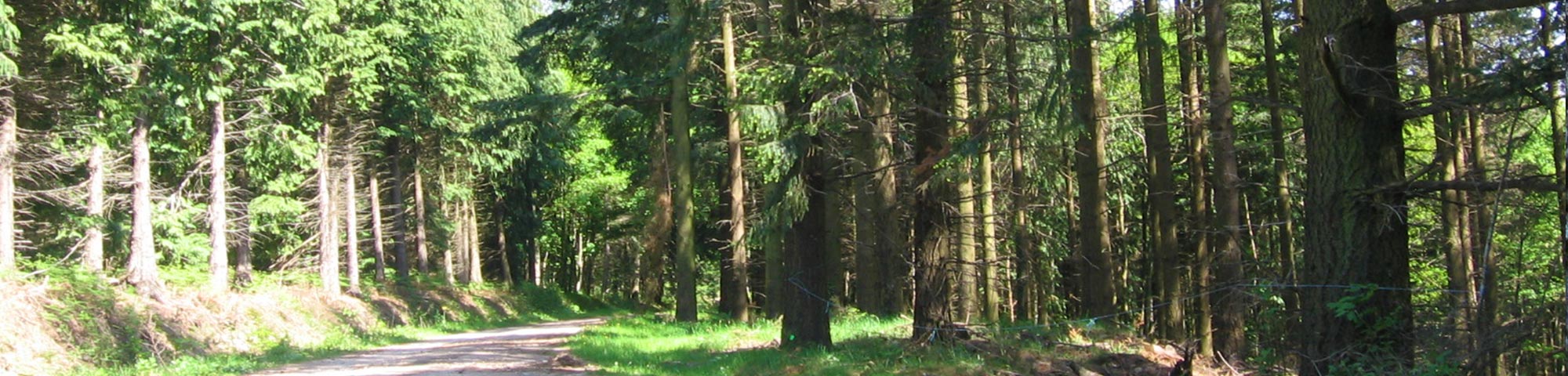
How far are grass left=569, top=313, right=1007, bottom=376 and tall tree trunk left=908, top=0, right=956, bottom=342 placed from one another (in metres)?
0.46

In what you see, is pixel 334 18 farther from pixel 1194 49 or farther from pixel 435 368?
pixel 1194 49

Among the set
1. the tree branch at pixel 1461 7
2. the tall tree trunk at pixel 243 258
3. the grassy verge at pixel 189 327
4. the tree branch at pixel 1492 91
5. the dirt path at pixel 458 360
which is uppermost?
the tree branch at pixel 1461 7

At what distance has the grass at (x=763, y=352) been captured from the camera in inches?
424

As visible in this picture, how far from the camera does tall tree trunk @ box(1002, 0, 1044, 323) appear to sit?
12.1 metres

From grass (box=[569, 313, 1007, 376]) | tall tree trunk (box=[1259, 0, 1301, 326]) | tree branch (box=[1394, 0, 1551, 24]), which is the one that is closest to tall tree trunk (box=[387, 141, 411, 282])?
grass (box=[569, 313, 1007, 376])

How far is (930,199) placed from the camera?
12008 mm

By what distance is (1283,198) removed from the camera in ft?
51.9

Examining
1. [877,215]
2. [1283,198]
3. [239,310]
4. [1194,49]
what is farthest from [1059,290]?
[239,310]

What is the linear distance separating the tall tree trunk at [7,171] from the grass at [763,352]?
25.2 feet

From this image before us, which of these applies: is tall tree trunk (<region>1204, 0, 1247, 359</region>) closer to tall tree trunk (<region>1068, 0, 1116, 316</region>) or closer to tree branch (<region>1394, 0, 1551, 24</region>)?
tall tree trunk (<region>1068, 0, 1116, 316</region>)

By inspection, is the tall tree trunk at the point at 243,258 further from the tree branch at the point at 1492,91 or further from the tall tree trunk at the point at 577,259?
the tall tree trunk at the point at 577,259

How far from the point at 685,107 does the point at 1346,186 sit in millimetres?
13967

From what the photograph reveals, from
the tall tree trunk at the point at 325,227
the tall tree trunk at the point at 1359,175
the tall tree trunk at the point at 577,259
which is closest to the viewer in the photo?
the tall tree trunk at the point at 1359,175

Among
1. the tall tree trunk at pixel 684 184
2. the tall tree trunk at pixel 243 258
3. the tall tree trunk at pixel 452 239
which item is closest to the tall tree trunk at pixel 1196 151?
the tall tree trunk at pixel 684 184
